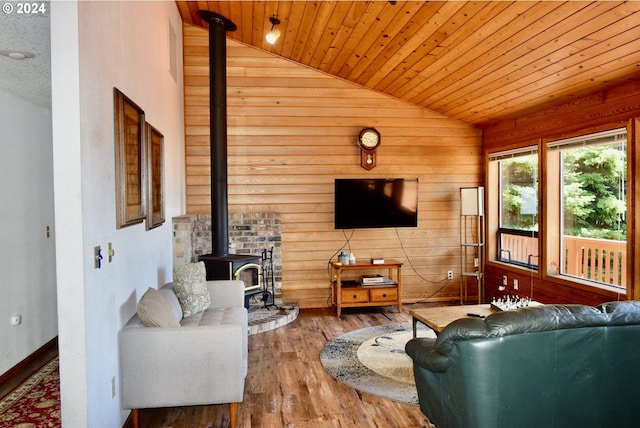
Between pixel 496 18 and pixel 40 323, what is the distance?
4.72 meters

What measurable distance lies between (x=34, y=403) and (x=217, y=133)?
10.3 feet

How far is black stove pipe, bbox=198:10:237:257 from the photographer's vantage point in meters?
5.18

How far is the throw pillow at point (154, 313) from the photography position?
9.16 feet

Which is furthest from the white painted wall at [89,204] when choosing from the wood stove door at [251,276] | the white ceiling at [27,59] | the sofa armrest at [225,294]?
the wood stove door at [251,276]

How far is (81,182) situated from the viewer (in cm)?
211

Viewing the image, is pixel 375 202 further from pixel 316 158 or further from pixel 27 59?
pixel 27 59

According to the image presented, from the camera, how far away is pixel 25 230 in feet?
12.8

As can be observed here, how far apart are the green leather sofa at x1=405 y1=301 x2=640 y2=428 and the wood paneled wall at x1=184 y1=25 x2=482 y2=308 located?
12.5 feet

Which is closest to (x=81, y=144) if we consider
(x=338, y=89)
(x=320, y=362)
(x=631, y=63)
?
(x=320, y=362)

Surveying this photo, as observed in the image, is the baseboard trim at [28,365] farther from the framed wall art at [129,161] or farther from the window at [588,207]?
the window at [588,207]

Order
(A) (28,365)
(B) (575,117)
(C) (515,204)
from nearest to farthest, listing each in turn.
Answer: (A) (28,365) < (B) (575,117) < (C) (515,204)

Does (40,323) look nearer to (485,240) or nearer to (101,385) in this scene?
(101,385)

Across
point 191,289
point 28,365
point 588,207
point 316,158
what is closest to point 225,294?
point 191,289

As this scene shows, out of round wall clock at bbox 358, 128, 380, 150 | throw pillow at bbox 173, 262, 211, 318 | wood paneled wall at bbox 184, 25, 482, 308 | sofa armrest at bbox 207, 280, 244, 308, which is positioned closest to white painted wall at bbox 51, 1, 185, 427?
throw pillow at bbox 173, 262, 211, 318
